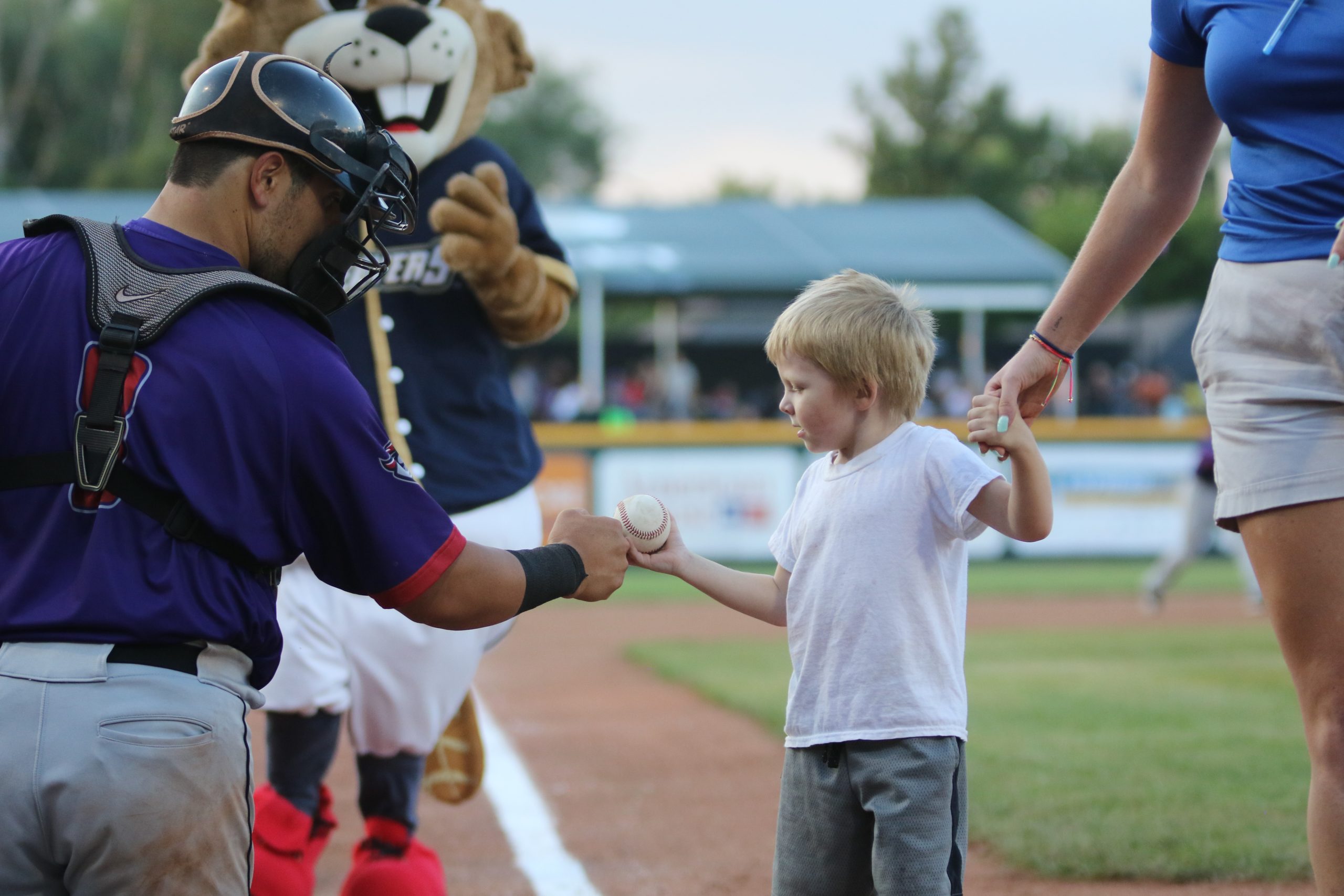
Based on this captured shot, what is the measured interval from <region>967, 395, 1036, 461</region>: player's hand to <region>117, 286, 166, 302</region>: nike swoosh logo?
55.1 inches

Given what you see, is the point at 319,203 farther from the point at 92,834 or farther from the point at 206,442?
the point at 92,834

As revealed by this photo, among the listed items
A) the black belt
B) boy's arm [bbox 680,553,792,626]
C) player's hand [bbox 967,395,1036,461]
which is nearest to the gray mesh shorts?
boy's arm [bbox 680,553,792,626]

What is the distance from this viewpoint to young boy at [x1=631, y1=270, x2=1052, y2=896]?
8.78 ft

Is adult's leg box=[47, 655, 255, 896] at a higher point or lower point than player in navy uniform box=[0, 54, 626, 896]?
lower

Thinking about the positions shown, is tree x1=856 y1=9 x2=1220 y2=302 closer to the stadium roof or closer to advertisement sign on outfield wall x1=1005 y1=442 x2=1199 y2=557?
the stadium roof

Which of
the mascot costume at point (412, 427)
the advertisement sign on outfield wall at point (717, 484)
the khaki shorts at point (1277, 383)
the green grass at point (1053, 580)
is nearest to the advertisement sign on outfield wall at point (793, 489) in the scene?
the advertisement sign on outfield wall at point (717, 484)

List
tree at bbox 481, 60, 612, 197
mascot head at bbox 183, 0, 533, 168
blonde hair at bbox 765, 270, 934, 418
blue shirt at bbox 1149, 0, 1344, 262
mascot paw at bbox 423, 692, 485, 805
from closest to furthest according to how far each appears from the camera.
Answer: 1. blue shirt at bbox 1149, 0, 1344, 262
2. blonde hair at bbox 765, 270, 934, 418
3. mascot head at bbox 183, 0, 533, 168
4. mascot paw at bbox 423, 692, 485, 805
5. tree at bbox 481, 60, 612, 197

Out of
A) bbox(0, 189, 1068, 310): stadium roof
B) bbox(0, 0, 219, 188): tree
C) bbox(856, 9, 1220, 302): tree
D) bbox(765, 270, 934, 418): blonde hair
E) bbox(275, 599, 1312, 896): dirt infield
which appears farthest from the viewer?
bbox(856, 9, 1220, 302): tree

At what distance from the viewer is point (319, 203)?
244 centimetres

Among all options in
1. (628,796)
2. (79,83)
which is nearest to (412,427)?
(628,796)

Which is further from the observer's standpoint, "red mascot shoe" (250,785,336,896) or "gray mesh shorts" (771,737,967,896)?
"red mascot shoe" (250,785,336,896)

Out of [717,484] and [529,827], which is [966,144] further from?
[529,827]

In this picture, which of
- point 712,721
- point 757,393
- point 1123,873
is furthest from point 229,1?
point 757,393

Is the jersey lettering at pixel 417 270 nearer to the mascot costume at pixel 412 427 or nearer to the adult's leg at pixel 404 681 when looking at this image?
the mascot costume at pixel 412 427
